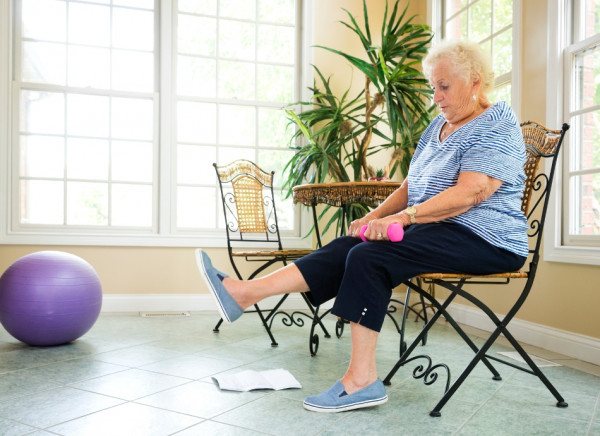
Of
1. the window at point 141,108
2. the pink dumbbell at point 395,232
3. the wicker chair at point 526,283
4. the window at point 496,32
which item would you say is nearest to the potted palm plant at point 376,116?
the window at point 496,32

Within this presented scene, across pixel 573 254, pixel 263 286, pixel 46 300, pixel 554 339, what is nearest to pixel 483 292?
pixel 554 339

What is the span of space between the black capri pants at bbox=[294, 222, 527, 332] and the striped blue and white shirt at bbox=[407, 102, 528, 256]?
48mm

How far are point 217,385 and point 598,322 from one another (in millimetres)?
2027

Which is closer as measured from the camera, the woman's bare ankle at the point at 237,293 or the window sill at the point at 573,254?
the woman's bare ankle at the point at 237,293

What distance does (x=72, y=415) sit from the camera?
1.87 meters

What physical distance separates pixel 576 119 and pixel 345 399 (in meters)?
2.29

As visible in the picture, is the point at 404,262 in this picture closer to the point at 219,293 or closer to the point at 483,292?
the point at 219,293

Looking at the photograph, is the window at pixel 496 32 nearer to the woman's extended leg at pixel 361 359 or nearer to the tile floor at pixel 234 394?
the tile floor at pixel 234 394

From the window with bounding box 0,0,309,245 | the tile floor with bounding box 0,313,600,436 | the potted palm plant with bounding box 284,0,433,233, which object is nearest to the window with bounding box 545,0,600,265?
the tile floor with bounding box 0,313,600,436

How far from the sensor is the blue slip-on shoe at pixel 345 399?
6.35 ft

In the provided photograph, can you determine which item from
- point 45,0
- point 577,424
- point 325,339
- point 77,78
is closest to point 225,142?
point 77,78

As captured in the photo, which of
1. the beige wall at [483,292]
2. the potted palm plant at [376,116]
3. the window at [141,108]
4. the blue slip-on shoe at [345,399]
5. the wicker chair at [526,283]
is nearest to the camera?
the blue slip-on shoe at [345,399]

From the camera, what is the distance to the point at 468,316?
400 centimetres

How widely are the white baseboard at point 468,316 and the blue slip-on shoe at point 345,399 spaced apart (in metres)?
1.55
